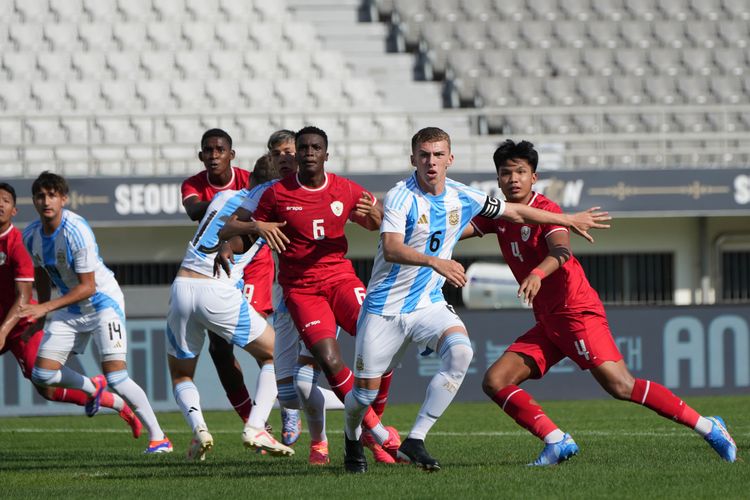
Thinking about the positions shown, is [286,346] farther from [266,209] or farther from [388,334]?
[388,334]

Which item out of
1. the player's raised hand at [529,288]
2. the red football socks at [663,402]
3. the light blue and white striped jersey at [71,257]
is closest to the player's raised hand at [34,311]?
the light blue and white striped jersey at [71,257]

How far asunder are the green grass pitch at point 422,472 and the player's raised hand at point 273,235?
1413 mm

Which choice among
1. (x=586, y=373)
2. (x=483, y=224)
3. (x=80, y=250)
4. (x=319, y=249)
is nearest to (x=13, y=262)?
(x=80, y=250)

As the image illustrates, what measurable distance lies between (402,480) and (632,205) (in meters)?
12.6

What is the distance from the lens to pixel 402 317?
24.7ft

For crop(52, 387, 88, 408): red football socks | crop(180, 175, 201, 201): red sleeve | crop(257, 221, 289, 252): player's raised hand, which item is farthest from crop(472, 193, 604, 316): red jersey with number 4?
crop(52, 387, 88, 408): red football socks

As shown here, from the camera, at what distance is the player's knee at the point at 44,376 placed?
980 centimetres

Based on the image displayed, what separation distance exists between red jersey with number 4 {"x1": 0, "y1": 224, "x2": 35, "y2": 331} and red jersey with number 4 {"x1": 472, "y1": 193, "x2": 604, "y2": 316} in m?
3.84

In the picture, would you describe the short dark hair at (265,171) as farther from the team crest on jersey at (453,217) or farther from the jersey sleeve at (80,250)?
the team crest on jersey at (453,217)

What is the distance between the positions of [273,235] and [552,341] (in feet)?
6.33

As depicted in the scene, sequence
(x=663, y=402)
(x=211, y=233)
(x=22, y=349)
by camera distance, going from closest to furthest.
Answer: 1. (x=663, y=402)
2. (x=211, y=233)
3. (x=22, y=349)

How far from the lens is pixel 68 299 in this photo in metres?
9.40

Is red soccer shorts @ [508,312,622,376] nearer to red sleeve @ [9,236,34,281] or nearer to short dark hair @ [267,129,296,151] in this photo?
short dark hair @ [267,129,296,151]

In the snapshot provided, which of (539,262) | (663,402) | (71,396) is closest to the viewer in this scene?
(663,402)
